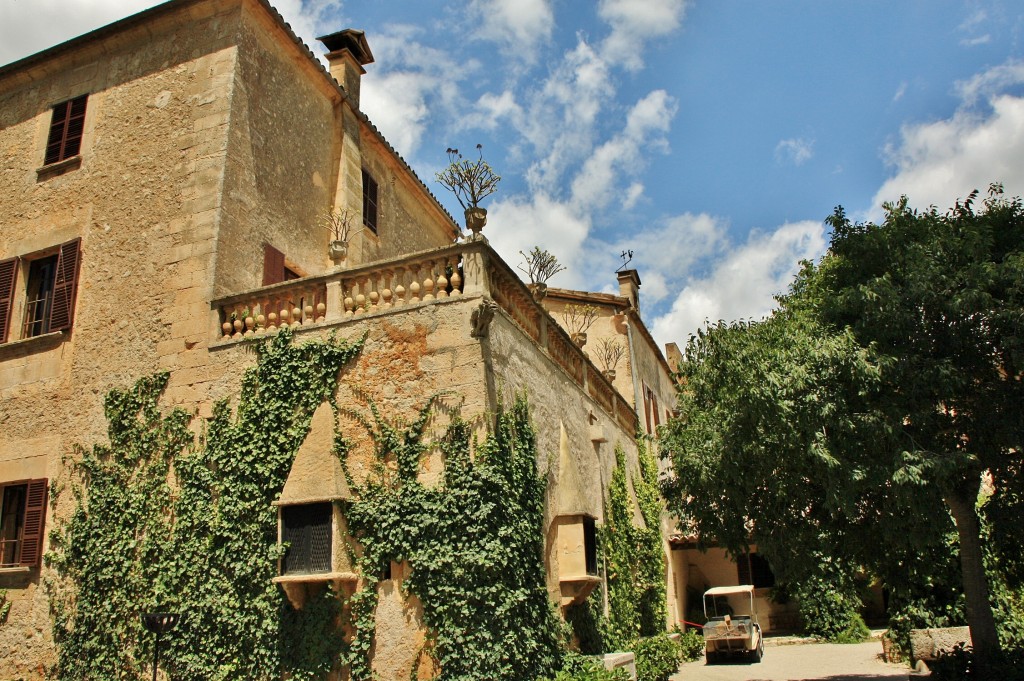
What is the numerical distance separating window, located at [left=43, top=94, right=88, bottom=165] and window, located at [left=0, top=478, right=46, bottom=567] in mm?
5822

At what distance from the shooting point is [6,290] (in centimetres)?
1301

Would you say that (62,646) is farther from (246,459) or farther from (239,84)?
(239,84)

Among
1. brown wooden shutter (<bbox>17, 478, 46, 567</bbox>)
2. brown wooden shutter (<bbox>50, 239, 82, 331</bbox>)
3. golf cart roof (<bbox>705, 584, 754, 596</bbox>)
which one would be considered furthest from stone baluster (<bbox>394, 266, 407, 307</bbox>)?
golf cart roof (<bbox>705, 584, 754, 596</bbox>)

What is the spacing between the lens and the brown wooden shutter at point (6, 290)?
12750 mm

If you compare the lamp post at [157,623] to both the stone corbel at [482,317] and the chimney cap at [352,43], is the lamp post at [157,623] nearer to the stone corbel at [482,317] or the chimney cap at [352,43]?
the stone corbel at [482,317]

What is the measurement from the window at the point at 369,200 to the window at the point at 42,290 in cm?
520

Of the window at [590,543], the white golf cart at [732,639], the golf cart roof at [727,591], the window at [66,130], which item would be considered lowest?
the white golf cart at [732,639]

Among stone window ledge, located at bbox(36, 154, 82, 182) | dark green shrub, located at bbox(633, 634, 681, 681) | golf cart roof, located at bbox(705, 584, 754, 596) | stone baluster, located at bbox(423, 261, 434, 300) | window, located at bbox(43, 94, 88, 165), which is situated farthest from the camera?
golf cart roof, located at bbox(705, 584, 754, 596)

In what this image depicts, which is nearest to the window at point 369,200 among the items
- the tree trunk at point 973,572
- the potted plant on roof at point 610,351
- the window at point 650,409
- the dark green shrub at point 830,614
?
the potted plant on roof at point 610,351

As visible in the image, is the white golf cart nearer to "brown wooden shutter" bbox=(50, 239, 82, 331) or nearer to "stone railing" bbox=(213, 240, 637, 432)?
"stone railing" bbox=(213, 240, 637, 432)

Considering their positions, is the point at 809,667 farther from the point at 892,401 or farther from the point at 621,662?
the point at 892,401

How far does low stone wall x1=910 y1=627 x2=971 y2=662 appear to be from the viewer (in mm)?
14055

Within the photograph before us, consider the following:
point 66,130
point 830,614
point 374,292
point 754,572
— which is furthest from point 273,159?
point 754,572

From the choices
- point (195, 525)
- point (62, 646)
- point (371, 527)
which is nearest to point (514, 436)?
point (371, 527)
